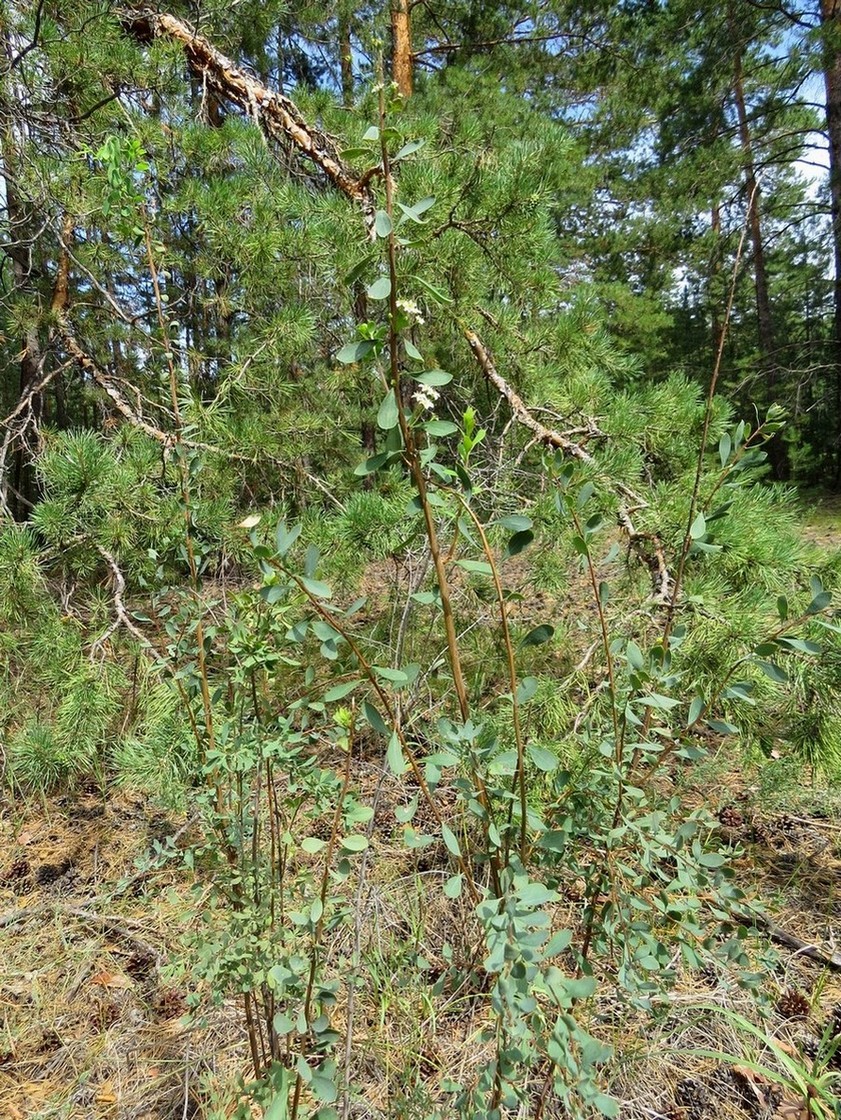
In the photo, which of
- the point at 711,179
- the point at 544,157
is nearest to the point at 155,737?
the point at 544,157

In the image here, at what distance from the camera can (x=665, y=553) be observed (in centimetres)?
165

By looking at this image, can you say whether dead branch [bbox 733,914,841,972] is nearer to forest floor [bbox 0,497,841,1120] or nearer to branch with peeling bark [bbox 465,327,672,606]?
forest floor [bbox 0,497,841,1120]

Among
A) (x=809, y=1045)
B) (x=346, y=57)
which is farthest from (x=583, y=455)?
(x=346, y=57)

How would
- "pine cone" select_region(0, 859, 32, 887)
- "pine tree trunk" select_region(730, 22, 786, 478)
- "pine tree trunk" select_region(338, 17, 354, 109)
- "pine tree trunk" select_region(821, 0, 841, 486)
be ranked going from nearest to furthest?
"pine cone" select_region(0, 859, 32, 887) < "pine tree trunk" select_region(338, 17, 354, 109) < "pine tree trunk" select_region(821, 0, 841, 486) < "pine tree trunk" select_region(730, 22, 786, 478)

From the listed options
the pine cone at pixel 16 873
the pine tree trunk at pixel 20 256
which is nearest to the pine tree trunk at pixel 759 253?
the pine tree trunk at pixel 20 256

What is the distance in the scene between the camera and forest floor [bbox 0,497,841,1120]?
109cm

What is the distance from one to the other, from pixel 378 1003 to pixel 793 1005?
86 centimetres

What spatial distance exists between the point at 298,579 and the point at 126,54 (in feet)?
7.82

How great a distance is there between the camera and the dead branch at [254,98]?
2.15 metres

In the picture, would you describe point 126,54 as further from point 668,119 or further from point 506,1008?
point 668,119

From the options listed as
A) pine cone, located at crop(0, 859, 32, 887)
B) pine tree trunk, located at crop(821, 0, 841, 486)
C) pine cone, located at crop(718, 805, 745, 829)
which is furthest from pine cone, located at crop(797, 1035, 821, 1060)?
pine tree trunk, located at crop(821, 0, 841, 486)

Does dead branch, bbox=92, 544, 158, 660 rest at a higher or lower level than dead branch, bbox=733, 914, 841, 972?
higher

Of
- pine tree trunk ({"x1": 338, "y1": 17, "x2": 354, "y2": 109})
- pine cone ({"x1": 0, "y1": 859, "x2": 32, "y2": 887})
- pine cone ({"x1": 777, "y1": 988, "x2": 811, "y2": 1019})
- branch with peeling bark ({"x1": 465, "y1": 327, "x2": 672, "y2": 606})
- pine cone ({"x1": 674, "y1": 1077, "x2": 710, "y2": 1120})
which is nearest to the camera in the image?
pine cone ({"x1": 674, "y1": 1077, "x2": 710, "y2": 1120})

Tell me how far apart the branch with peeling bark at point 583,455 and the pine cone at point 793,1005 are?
34.0 inches
